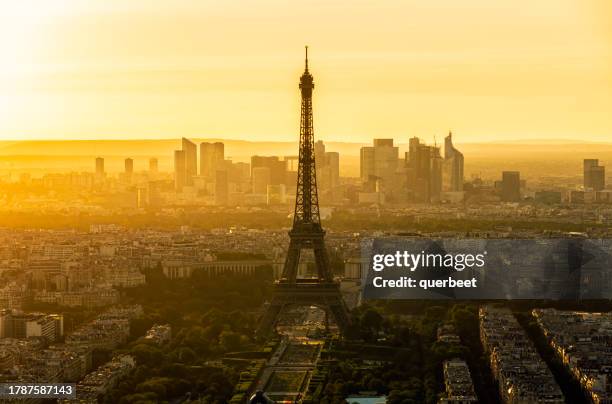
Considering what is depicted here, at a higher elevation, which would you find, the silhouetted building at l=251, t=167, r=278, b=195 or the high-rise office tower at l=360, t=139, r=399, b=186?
the high-rise office tower at l=360, t=139, r=399, b=186

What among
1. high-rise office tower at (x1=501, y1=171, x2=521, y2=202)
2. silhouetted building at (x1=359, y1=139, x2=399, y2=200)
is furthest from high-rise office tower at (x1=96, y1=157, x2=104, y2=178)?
high-rise office tower at (x1=501, y1=171, x2=521, y2=202)

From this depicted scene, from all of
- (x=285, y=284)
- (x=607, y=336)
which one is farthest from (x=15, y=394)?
(x=607, y=336)

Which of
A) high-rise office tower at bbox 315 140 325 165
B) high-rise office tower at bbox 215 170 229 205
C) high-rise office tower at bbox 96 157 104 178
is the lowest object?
high-rise office tower at bbox 215 170 229 205

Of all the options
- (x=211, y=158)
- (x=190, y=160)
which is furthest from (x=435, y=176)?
(x=190, y=160)

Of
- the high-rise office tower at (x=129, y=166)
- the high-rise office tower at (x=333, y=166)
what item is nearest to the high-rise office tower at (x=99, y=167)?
the high-rise office tower at (x=129, y=166)

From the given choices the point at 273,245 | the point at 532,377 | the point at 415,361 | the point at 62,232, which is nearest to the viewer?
the point at 532,377

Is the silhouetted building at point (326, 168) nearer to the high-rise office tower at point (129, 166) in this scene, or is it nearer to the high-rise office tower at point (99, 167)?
the high-rise office tower at point (99, 167)

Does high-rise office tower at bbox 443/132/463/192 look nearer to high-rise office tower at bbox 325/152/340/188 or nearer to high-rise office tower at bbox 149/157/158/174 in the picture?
high-rise office tower at bbox 325/152/340/188

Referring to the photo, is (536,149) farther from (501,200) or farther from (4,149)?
(4,149)
